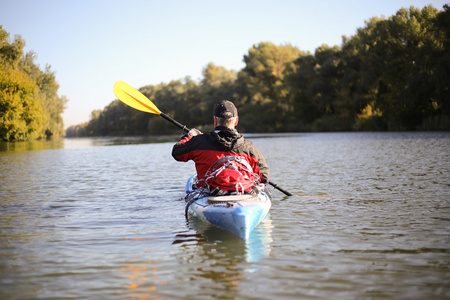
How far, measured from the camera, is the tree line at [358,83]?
3816 centimetres

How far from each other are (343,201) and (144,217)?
3407 millimetres

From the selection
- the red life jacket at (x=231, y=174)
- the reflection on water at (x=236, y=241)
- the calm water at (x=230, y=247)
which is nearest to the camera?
the calm water at (x=230, y=247)

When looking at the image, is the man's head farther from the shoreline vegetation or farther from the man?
the shoreline vegetation

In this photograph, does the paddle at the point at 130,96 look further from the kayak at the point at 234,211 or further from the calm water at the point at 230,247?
the kayak at the point at 234,211

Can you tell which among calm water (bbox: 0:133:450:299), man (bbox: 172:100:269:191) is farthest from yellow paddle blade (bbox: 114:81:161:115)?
man (bbox: 172:100:269:191)

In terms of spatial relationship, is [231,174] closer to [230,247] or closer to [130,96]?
[230,247]

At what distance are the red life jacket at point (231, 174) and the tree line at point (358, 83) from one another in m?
34.0

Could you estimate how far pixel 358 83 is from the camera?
49.8m

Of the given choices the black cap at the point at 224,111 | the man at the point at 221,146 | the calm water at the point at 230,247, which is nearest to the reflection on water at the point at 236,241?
the calm water at the point at 230,247

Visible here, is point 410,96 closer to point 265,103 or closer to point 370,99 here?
point 370,99

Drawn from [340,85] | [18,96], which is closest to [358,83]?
[340,85]

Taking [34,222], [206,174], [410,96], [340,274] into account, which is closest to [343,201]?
[206,174]

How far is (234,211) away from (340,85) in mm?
47093

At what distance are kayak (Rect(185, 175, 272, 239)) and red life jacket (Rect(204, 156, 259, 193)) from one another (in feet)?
0.58
